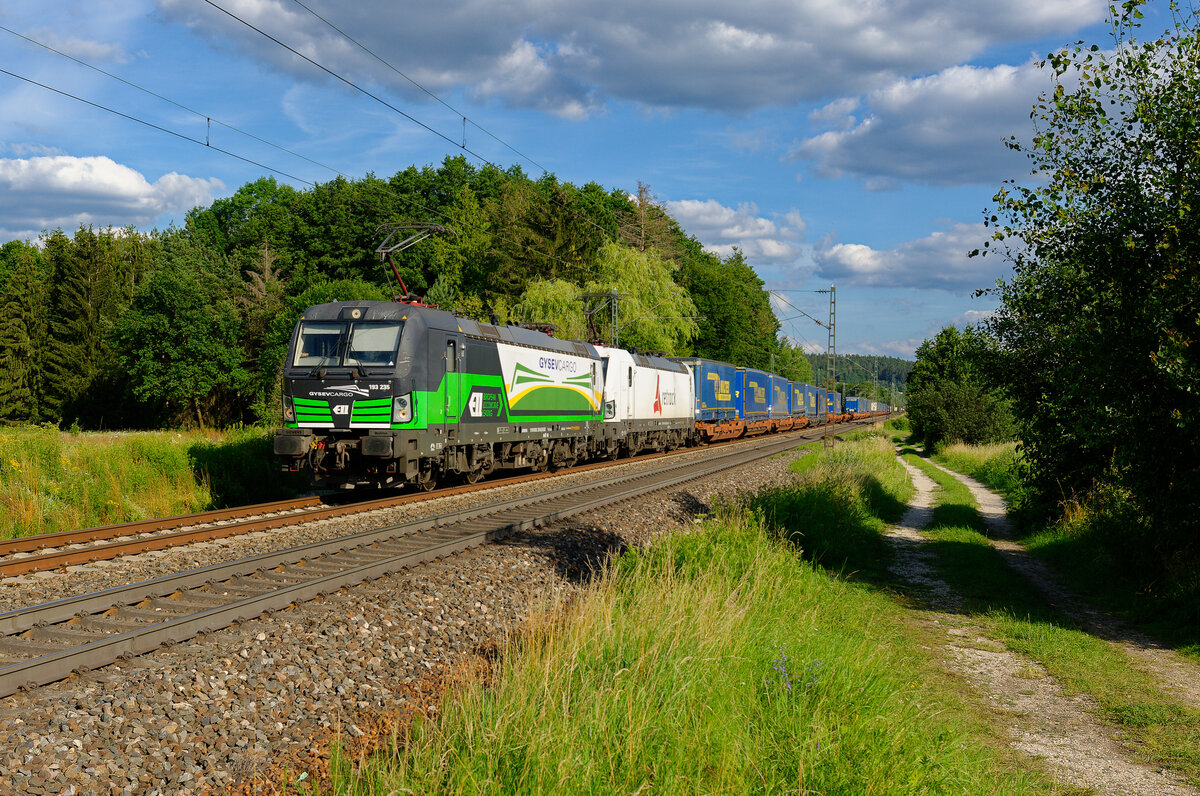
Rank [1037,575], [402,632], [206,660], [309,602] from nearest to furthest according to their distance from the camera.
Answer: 1. [206,660]
2. [402,632]
3. [309,602]
4. [1037,575]

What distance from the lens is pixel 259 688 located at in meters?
5.68

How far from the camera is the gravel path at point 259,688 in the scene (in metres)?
4.50

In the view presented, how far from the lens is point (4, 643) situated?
634 centimetres

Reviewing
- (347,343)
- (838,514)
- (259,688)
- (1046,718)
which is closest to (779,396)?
(838,514)

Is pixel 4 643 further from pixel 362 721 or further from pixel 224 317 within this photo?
pixel 224 317

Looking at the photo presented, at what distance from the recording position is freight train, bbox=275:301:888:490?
49.2 feet

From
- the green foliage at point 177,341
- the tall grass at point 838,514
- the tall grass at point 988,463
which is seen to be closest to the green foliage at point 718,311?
the tall grass at point 988,463

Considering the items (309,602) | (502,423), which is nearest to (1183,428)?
(309,602)

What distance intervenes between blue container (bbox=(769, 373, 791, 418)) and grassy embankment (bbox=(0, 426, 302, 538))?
125 ft

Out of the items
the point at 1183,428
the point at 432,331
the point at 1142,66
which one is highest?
the point at 1142,66

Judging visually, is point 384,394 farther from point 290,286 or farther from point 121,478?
point 290,286

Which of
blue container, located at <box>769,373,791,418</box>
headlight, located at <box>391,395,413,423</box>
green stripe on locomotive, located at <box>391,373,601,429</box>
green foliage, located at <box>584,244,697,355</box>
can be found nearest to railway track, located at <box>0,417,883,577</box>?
headlight, located at <box>391,395,413,423</box>

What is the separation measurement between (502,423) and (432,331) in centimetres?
394

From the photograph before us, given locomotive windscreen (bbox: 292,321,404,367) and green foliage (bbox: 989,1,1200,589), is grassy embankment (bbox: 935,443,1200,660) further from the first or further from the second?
locomotive windscreen (bbox: 292,321,404,367)
